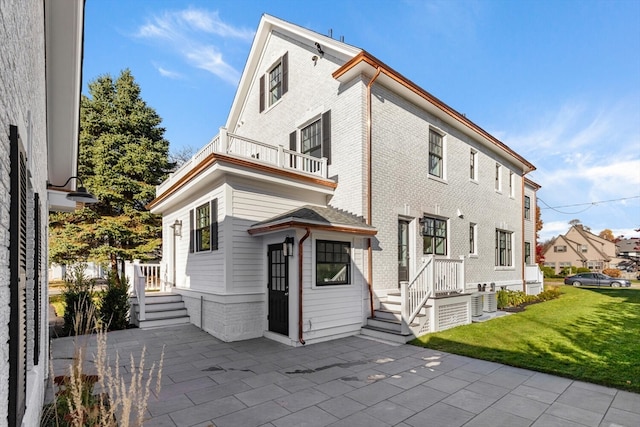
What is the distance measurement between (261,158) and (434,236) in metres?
6.48

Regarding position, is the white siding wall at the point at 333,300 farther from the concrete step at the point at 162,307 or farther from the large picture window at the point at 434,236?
the concrete step at the point at 162,307

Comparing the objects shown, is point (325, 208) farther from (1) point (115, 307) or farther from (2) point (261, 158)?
(1) point (115, 307)

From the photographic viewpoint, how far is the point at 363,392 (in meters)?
4.81

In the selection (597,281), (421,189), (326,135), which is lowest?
(597,281)

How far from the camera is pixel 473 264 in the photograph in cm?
1315

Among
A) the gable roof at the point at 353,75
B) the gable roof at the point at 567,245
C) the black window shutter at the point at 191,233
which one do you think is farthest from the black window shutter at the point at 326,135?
the gable roof at the point at 567,245

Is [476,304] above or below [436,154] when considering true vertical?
below

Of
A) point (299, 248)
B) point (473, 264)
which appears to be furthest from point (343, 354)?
point (473, 264)

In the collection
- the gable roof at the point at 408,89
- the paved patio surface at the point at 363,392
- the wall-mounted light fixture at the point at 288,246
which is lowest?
the paved patio surface at the point at 363,392

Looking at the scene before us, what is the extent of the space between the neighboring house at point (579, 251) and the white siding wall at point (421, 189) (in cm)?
4301

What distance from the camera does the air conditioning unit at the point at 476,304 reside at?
1031cm

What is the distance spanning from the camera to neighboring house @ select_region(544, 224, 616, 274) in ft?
156

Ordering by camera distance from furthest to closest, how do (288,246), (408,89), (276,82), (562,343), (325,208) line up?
(276,82)
(408,89)
(325,208)
(288,246)
(562,343)

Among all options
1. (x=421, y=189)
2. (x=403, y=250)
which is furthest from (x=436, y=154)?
(x=403, y=250)
